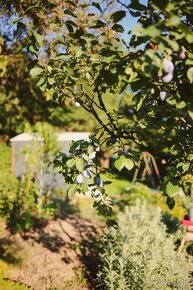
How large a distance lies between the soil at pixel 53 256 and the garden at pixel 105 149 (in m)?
0.02

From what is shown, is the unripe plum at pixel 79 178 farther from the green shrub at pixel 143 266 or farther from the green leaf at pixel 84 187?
the green shrub at pixel 143 266

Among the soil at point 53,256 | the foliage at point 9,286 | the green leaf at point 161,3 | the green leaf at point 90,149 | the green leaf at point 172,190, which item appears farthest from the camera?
the soil at point 53,256

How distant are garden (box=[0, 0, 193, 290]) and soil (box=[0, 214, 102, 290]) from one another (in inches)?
0.7

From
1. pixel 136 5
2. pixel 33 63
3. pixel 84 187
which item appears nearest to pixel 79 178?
pixel 84 187

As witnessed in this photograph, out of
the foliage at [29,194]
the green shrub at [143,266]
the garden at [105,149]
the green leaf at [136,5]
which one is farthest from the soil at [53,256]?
the green leaf at [136,5]

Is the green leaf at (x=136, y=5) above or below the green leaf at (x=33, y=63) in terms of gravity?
above

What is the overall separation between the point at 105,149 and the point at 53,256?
8.60ft

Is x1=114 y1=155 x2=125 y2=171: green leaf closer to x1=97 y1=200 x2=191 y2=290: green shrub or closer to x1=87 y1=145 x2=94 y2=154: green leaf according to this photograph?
x1=87 y1=145 x2=94 y2=154: green leaf

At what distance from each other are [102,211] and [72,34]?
1.05 m

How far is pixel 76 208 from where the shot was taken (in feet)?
19.3

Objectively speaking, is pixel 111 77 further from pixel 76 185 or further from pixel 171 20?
pixel 76 185

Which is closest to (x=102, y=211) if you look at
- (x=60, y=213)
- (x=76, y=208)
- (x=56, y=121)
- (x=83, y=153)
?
(x=83, y=153)

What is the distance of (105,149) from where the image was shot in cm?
149

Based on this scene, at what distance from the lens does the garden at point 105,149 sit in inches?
35.6
